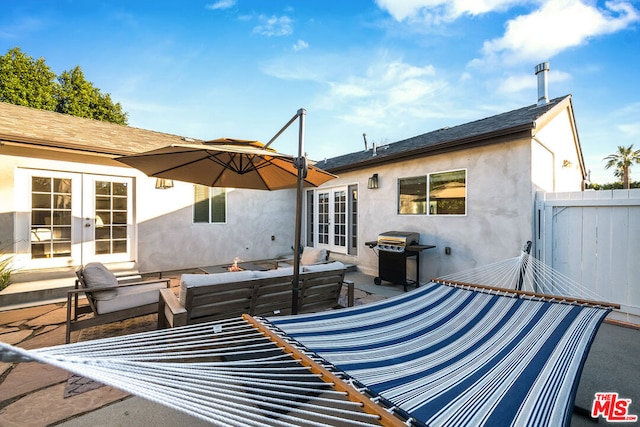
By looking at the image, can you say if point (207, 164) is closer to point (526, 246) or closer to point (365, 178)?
point (365, 178)

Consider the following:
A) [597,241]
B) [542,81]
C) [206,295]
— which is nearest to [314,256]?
[206,295]

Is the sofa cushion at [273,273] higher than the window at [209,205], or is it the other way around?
the window at [209,205]

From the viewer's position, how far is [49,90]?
1811 cm

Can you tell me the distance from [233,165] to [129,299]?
7.99 feet

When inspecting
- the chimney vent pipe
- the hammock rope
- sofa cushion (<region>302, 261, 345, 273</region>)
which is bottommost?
the hammock rope

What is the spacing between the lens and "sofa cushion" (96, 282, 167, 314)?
331cm

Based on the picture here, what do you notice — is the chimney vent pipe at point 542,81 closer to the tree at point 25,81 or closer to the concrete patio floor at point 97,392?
the concrete patio floor at point 97,392

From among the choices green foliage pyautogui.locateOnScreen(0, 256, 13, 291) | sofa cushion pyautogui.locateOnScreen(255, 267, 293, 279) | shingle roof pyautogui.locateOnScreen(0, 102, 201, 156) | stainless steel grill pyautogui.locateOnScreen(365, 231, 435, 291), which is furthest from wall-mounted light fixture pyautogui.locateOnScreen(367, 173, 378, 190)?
green foliage pyautogui.locateOnScreen(0, 256, 13, 291)

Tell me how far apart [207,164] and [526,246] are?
5.49 m

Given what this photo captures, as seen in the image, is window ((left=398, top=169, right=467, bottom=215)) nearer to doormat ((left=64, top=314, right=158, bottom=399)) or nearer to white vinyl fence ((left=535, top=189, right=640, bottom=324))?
white vinyl fence ((left=535, top=189, right=640, bottom=324))

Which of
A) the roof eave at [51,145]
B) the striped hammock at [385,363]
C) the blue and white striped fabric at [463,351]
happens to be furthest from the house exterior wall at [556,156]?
the roof eave at [51,145]

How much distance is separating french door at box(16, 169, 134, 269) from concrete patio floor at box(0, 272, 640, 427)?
2416 millimetres

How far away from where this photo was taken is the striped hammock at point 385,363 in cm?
117

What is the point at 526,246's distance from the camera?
467 centimetres
